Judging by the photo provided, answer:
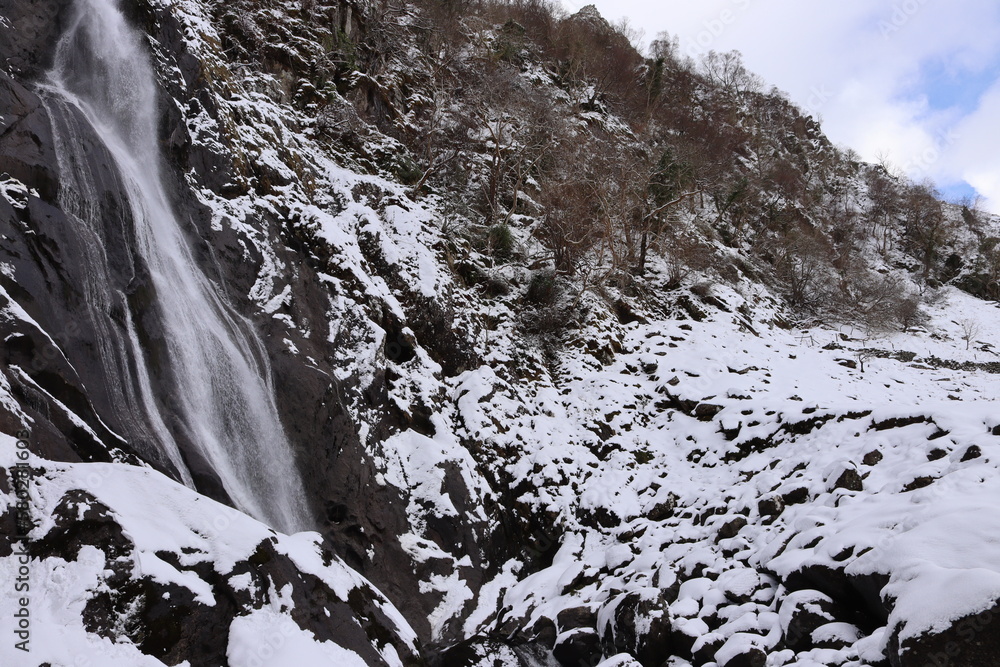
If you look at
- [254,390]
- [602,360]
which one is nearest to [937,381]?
[602,360]

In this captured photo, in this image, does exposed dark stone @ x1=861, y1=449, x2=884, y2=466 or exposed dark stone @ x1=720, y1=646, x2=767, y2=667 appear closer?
exposed dark stone @ x1=720, y1=646, x2=767, y2=667

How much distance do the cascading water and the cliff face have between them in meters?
0.11

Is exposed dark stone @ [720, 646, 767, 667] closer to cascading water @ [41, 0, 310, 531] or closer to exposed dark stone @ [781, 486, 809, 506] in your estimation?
exposed dark stone @ [781, 486, 809, 506]

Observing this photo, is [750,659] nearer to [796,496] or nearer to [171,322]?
[796,496]

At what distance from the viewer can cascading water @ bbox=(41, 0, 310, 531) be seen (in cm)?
694

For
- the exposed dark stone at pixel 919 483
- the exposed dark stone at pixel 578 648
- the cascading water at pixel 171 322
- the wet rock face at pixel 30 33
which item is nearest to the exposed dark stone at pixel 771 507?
the exposed dark stone at pixel 919 483

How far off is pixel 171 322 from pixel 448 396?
4.75 metres

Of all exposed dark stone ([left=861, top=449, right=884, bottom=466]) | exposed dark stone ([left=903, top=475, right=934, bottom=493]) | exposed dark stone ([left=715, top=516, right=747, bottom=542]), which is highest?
exposed dark stone ([left=861, top=449, right=884, bottom=466])

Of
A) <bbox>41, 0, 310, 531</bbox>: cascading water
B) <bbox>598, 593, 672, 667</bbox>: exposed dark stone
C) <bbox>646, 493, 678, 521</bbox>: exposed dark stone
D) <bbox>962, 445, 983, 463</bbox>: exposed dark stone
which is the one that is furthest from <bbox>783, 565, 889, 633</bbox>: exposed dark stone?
<bbox>41, 0, 310, 531</bbox>: cascading water

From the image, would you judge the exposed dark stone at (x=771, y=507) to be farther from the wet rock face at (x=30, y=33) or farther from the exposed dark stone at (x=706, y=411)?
the wet rock face at (x=30, y=33)

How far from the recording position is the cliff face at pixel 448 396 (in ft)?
16.5

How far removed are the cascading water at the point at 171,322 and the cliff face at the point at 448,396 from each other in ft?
0.37

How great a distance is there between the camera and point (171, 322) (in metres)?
7.48

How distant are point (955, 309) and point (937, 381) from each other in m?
9.77
